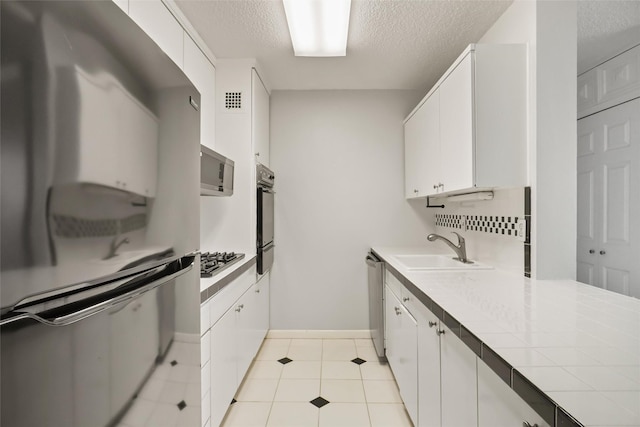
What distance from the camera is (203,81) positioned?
230cm

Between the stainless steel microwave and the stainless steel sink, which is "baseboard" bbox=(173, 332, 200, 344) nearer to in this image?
the stainless steel microwave

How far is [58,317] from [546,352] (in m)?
1.01

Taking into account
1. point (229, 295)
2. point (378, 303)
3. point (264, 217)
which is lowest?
point (378, 303)

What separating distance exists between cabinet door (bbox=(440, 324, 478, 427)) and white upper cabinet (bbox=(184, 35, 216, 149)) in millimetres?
2020

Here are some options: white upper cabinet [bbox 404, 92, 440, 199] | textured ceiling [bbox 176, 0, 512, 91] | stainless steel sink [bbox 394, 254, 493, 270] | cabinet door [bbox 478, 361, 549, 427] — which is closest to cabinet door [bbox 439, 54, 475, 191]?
white upper cabinet [bbox 404, 92, 440, 199]

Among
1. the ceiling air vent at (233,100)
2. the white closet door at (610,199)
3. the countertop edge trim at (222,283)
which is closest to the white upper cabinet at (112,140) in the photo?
the countertop edge trim at (222,283)

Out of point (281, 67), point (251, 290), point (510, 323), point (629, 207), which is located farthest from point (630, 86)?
point (251, 290)

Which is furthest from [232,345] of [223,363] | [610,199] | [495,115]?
[610,199]

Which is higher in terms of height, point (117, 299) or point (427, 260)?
point (117, 299)

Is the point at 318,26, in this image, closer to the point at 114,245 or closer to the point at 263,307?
the point at 114,245

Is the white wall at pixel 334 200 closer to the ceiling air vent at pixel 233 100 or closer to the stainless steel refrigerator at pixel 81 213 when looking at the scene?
the ceiling air vent at pixel 233 100

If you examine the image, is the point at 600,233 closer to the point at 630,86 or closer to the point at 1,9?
the point at 630,86

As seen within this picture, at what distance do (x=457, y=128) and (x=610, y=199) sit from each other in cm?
159

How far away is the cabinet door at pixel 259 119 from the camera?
257cm
